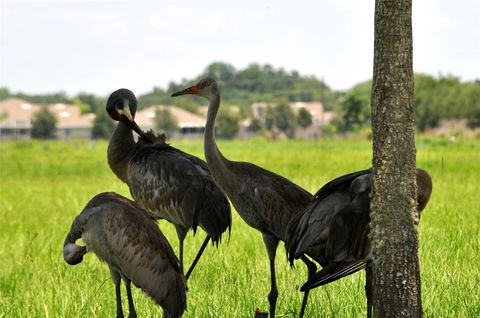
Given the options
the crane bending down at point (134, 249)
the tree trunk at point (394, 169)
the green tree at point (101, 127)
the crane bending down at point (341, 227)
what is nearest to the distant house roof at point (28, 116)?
the green tree at point (101, 127)

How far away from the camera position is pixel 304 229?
16.4ft

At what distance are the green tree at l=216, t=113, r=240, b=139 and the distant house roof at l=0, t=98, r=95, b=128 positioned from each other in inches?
633

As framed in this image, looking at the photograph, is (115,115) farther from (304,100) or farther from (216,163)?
(304,100)

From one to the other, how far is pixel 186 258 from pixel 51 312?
239 cm

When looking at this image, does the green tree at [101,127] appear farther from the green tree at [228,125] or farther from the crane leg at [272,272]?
the crane leg at [272,272]

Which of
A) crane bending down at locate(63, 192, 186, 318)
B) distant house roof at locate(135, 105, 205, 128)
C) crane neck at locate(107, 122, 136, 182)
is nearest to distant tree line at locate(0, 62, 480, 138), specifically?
distant house roof at locate(135, 105, 205, 128)

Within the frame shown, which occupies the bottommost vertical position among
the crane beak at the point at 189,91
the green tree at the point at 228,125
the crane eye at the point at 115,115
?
the green tree at the point at 228,125

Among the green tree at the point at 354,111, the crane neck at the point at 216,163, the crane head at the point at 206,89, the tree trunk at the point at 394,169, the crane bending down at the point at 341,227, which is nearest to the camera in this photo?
the tree trunk at the point at 394,169

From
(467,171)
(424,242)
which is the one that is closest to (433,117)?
(467,171)

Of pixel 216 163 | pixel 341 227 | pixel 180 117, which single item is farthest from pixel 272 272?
pixel 180 117

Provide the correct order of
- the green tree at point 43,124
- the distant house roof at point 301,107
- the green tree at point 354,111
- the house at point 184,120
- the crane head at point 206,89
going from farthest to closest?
the distant house roof at point 301,107, the house at point 184,120, the green tree at point 43,124, the green tree at point 354,111, the crane head at point 206,89

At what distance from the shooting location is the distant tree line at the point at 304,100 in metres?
77.0

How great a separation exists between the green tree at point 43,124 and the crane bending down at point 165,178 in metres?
81.4

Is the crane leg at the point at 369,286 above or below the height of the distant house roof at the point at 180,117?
above
